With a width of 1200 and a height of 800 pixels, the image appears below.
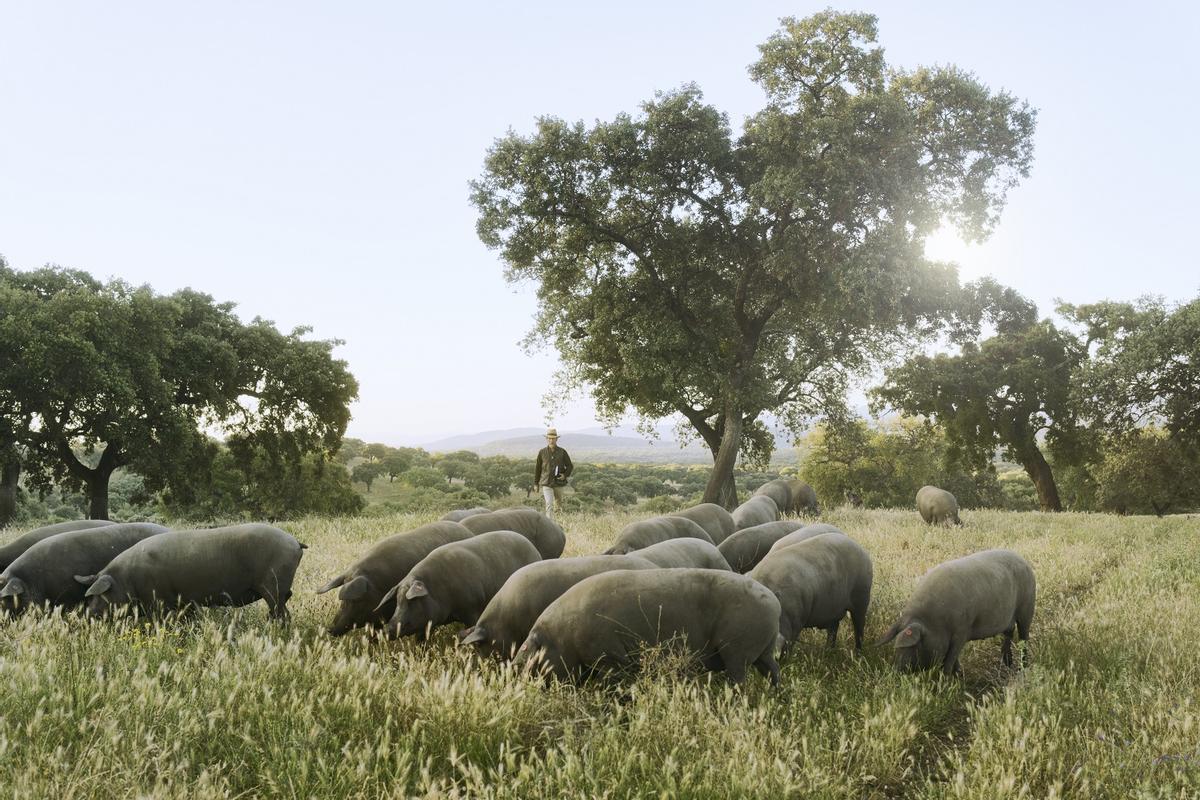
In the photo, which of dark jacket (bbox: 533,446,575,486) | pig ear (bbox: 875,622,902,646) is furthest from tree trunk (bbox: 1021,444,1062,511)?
pig ear (bbox: 875,622,902,646)

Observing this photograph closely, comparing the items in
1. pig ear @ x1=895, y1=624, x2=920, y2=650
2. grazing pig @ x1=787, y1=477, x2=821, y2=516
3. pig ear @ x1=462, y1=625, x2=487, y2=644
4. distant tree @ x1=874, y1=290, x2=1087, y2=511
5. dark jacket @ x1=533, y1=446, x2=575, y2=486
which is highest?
distant tree @ x1=874, y1=290, x2=1087, y2=511

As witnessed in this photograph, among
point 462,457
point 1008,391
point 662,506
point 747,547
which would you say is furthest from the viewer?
point 462,457

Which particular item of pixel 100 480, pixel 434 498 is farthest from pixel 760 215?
pixel 434 498

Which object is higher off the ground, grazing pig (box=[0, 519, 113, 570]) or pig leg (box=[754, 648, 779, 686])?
grazing pig (box=[0, 519, 113, 570])

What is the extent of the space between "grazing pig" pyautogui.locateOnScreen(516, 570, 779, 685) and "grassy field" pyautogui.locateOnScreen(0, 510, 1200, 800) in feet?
0.85

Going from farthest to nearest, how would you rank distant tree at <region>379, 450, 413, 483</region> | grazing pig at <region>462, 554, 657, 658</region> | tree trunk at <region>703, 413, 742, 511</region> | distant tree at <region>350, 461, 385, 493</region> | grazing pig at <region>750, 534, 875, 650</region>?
distant tree at <region>379, 450, 413, 483</region>, distant tree at <region>350, 461, 385, 493</region>, tree trunk at <region>703, 413, 742, 511</region>, grazing pig at <region>750, 534, 875, 650</region>, grazing pig at <region>462, 554, 657, 658</region>

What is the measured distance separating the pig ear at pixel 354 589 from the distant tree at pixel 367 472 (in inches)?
2538

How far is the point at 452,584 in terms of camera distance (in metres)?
7.26

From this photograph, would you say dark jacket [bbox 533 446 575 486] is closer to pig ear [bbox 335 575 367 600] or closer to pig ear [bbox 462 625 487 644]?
pig ear [bbox 335 575 367 600]

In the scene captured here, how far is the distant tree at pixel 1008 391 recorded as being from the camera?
3388cm

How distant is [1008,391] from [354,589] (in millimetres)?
36224

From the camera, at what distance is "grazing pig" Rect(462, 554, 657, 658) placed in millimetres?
6113

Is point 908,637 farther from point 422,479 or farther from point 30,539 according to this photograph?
point 422,479

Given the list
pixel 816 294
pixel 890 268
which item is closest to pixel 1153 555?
pixel 890 268
